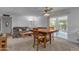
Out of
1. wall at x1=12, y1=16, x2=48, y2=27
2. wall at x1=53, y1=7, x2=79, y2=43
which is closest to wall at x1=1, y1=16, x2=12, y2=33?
wall at x1=12, y1=16, x2=48, y2=27

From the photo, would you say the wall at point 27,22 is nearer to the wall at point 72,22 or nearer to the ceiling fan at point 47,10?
the ceiling fan at point 47,10

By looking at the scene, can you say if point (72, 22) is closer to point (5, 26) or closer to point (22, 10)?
point (22, 10)

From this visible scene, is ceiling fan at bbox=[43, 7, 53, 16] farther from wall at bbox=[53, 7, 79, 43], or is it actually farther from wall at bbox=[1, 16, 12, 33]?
wall at bbox=[1, 16, 12, 33]

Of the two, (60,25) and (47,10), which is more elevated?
(47,10)

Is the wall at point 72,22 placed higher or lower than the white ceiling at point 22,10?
lower

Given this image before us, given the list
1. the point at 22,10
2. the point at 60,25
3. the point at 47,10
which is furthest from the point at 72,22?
the point at 22,10

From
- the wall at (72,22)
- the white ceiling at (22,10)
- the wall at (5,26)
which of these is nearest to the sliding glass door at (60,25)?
the wall at (72,22)

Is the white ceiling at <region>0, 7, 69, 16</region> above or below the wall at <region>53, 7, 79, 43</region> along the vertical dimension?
above

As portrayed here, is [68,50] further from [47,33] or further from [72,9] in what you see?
[72,9]

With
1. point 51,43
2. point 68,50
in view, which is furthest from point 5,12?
point 68,50
